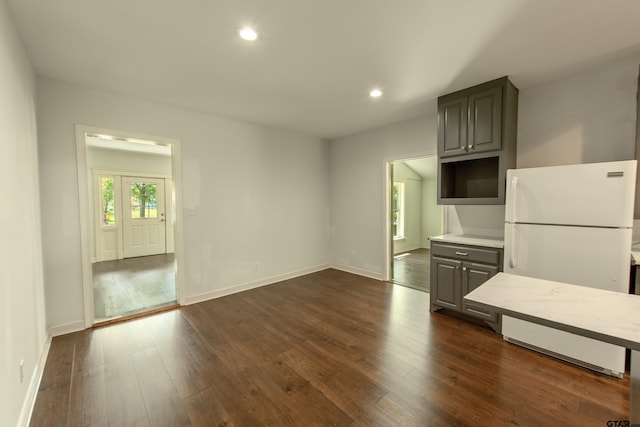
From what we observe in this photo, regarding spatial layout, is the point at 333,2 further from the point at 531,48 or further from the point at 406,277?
the point at 406,277

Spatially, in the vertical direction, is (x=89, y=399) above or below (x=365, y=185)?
below

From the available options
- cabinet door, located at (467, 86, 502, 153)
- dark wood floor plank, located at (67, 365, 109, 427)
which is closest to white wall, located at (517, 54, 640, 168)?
cabinet door, located at (467, 86, 502, 153)

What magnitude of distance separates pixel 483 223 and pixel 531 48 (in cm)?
189

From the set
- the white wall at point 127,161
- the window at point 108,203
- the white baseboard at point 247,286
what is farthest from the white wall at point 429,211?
the window at point 108,203

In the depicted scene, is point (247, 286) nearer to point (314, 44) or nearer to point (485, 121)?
point (314, 44)

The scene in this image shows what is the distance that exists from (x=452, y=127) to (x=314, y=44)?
1.89 metres

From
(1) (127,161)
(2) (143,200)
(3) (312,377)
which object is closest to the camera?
(3) (312,377)

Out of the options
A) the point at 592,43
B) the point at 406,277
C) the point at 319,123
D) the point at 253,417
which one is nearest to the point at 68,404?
the point at 253,417

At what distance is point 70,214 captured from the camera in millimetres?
2820

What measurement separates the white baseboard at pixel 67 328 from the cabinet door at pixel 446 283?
400 cm

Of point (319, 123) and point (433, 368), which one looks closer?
Result: point (433, 368)

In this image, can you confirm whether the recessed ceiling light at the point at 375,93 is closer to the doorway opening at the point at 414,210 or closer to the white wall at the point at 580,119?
the white wall at the point at 580,119

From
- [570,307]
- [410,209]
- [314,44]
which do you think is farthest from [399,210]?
[570,307]

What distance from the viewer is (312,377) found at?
208cm
